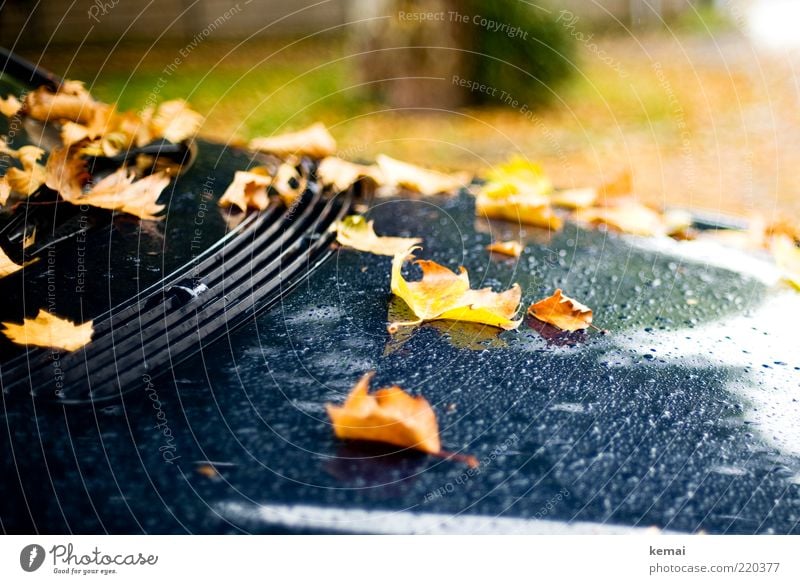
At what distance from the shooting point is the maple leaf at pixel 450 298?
47.4 inches

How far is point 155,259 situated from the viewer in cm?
123

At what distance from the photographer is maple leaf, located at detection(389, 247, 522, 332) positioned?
121cm

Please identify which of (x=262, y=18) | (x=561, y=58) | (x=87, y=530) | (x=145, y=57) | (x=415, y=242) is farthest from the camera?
(x=262, y=18)

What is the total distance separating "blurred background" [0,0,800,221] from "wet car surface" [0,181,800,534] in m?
2.56

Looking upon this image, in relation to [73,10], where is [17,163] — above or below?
below

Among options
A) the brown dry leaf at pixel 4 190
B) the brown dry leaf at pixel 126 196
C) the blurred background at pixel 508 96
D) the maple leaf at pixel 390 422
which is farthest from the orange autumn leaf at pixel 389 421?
the blurred background at pixel 508 96

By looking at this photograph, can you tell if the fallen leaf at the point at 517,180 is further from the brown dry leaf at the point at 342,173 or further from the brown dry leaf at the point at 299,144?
the brown dry leaf at the point at 299,144

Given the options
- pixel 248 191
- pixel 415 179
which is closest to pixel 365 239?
pixel 248 191

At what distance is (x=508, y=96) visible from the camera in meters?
6.45

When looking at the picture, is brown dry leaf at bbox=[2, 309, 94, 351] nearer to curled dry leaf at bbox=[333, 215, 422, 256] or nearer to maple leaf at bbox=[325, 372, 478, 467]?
maple leaf at bbox=[325, 372, 478, 467]

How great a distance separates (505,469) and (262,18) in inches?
460

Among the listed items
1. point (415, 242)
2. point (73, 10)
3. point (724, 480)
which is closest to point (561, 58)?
point (415, 242)

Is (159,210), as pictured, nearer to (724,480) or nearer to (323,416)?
(323,416)
